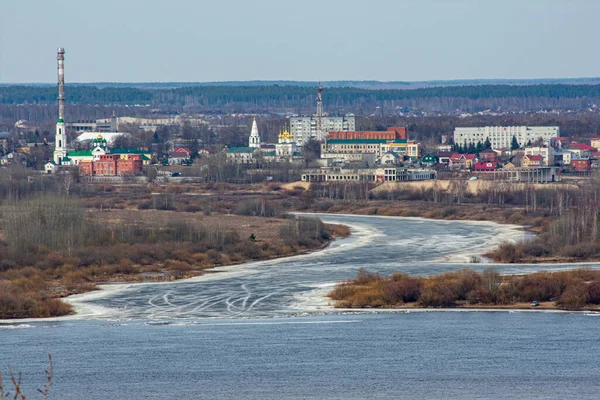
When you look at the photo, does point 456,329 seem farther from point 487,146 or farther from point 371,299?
point 487,146

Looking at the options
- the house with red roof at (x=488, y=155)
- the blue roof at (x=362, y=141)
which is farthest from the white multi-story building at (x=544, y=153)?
the blue roof at (x=362, y=141)

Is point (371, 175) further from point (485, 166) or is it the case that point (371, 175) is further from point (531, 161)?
point (531, 161)

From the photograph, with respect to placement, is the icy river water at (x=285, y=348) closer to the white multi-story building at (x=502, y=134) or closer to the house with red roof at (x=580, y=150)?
the house with red roof at (x=580, y=150)

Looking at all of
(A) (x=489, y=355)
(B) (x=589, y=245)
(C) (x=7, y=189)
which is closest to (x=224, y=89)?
(C) (x=7, y=189)

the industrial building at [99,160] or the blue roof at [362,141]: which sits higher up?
the blue roof at [362,141]

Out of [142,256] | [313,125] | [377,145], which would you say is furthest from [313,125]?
[142,256]
